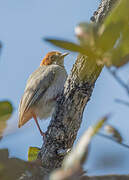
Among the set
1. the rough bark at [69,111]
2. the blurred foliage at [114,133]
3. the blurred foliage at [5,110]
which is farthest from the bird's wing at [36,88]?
the blurred foliage at [114,133]

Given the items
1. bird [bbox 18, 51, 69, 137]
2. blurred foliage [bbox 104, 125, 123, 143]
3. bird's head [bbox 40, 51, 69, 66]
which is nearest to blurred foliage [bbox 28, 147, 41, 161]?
bird [bbox 18, 51, 69, 137]

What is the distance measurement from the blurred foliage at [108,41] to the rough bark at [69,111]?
2.63 meters

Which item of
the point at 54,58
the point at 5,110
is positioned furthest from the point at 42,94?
the point at 5,110

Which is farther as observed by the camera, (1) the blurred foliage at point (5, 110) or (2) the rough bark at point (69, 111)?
(2) the rough bark at point (69, 111)

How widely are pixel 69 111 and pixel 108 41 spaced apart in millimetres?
2808

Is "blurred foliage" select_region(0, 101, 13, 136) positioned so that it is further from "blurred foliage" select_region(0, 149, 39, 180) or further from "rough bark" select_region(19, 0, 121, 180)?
"rough bark" select_region(19, 0, 121, 180)

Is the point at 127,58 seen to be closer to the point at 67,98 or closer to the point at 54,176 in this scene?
the point at 54,176

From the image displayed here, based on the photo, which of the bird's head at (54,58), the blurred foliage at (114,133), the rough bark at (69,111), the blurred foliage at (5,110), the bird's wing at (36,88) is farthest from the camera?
the bird's head at (54,58)

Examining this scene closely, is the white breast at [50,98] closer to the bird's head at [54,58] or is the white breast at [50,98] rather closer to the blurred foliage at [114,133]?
the bird's head at [54,58]

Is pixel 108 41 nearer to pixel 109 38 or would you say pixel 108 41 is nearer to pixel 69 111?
pixel 109 38

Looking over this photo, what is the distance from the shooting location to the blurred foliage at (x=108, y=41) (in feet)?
4.01

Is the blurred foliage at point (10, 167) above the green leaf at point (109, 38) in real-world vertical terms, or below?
below

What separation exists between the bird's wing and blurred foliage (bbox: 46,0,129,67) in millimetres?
4234

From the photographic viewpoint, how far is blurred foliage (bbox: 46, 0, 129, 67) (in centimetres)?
122
